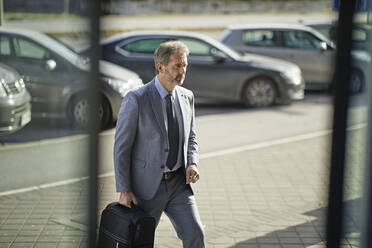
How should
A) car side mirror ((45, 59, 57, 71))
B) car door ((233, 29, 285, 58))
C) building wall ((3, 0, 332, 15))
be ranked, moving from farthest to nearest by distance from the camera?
1. building wall ((3, 0, 332, 15))
2. car door ((233, 29, 285, 58))
3. car side mirror ((45, 59, 57, 71))

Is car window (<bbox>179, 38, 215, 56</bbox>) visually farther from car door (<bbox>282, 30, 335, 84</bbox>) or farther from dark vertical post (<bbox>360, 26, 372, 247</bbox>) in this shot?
dark vertical post (<bbox>360, 26, 372, 247</bbox>)

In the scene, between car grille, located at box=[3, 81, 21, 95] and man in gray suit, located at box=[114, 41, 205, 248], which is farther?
car grille, located at box=[3, 81, 21, 95]

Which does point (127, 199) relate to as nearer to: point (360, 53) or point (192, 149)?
point (192, 149)

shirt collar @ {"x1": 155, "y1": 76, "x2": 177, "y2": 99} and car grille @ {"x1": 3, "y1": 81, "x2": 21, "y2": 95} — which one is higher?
shirt collar @ {"x1": 155, "y1": 76, "x2": 177, "y2": 99}

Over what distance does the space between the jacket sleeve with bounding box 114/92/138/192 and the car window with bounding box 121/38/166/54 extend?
8280 mm

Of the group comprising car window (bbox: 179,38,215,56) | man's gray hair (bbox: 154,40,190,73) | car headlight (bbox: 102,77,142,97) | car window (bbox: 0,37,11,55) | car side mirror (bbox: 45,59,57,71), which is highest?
man's gray hair (bbox: 154,40,190,73)

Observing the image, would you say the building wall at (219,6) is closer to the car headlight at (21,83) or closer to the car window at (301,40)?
the car window at (301,40)

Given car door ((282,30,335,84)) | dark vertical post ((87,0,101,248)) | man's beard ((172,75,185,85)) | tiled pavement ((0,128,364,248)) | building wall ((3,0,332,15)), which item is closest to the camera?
dark vertical post ((87,0,101,248))

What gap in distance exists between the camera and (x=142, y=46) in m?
11.8

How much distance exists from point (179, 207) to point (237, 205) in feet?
8.33

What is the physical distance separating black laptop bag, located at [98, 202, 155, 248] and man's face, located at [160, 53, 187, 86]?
2.48 feet

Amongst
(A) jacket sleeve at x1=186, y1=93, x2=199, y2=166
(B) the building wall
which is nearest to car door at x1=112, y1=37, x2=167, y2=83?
(A) jacket sleeve at x1=186, y1=93, x2=199, y2=166

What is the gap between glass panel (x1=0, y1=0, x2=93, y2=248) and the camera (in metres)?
3.39

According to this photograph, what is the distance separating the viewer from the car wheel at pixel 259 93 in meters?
11.9
